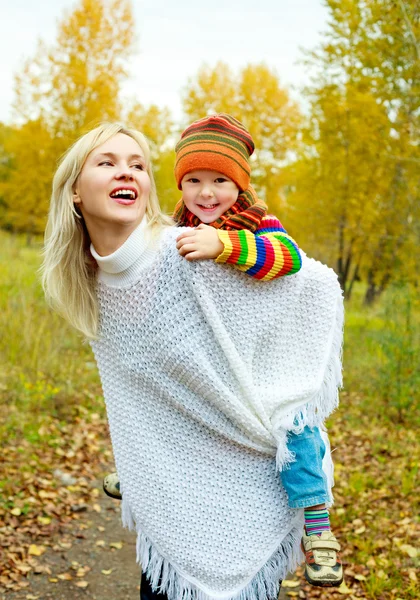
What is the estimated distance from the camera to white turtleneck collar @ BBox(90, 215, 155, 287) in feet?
6.80

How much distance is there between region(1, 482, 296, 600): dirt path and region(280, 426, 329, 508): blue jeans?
216 cm

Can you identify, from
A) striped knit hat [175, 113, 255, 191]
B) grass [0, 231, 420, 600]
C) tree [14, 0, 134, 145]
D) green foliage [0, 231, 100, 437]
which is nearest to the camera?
striped knit hat [175, 113, 255, 191]

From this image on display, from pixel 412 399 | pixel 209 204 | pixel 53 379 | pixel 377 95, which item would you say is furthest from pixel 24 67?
pixel 209 204

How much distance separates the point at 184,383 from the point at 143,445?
302 millimetres

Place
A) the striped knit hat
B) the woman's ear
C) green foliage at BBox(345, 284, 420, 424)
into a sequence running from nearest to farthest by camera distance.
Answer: the woman's ear, the striped knit hat, green foliage at BBox(345, 284, 420, 424)

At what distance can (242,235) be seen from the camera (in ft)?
6.57

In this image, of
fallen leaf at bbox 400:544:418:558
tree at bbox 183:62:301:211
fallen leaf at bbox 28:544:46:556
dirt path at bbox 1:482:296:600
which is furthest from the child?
tree at bbox 183:62:301:211

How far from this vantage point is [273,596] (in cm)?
219

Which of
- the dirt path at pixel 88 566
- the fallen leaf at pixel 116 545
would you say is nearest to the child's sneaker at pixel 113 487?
the dirt path at pixel 88 566

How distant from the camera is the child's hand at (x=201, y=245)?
1.93 m

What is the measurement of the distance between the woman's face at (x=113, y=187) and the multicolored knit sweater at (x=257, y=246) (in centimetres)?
30

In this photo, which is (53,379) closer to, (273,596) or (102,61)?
(273,596)

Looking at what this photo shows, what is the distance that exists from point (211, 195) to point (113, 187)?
40cm

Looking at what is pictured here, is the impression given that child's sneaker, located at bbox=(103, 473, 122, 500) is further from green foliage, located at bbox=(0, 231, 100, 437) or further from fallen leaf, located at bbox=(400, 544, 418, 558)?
green foliage, located at bbox=(0, 231, 100, 437)
